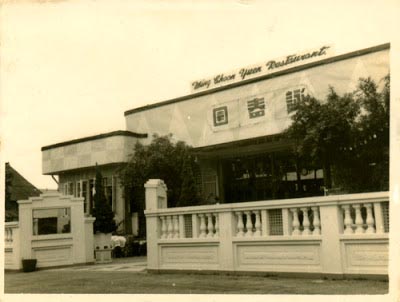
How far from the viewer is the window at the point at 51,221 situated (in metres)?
13.6

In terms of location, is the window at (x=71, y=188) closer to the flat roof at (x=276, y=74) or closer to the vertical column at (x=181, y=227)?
the flat roof at (x=276, y=74)

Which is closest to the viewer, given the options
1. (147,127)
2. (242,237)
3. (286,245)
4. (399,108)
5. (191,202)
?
(399,108)

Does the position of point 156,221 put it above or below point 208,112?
below

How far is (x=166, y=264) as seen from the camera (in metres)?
9.45

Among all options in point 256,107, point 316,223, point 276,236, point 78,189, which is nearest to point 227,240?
point 276,236

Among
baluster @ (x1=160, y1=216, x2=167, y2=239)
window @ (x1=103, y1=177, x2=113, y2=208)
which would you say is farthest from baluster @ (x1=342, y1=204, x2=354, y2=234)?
window @ (x1=103, y1=177, x2=113, y2=208)

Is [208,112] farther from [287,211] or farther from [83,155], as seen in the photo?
[287,211]

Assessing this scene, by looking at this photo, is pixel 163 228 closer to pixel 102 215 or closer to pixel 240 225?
pixel 240 225

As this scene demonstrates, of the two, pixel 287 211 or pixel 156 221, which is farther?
pixel 156 221

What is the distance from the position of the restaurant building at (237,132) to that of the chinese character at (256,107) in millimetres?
36

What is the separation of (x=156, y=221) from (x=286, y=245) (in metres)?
2.76

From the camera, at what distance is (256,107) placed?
1888 centimetres

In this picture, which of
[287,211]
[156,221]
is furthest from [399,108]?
[156,221]
